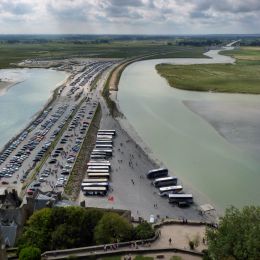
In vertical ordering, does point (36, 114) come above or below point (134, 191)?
below

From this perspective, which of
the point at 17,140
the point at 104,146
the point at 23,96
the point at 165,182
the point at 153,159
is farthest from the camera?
the point at 23,96

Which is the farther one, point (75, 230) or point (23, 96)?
point (23, 96)

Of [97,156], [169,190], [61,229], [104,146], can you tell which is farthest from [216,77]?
[61,229]

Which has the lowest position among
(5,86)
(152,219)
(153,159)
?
(5,86)

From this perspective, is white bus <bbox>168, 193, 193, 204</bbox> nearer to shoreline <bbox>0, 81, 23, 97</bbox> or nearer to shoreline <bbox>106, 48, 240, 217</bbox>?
shoreline <bbox>106, 48, 240, 217</bbox>

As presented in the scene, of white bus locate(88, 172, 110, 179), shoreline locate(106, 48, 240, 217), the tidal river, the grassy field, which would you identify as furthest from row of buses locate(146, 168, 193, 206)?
the grassy field

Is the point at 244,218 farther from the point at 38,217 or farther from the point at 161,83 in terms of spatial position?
the point at 161,83

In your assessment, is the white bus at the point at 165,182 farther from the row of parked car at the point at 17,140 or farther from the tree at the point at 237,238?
the row of parked car at the point at 17,140

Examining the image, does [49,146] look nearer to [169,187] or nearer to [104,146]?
[104,146]
